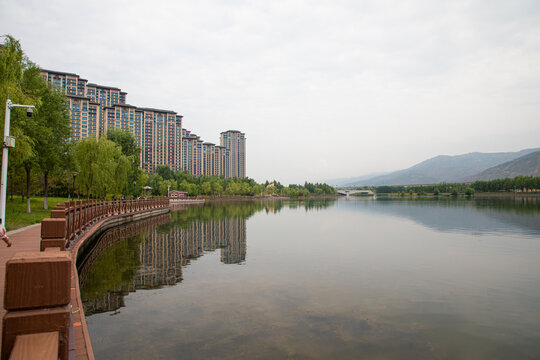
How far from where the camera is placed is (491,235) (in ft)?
75.7

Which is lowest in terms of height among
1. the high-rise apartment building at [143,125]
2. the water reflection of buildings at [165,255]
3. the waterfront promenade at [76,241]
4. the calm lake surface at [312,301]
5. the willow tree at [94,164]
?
the calm lake surface at [312,301]

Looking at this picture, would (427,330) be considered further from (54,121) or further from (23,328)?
(54,121)

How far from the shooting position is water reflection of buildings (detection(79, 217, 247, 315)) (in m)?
10.1

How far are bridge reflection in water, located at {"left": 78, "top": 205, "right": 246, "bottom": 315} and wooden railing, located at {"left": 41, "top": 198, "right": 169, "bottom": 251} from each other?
4.82 ft

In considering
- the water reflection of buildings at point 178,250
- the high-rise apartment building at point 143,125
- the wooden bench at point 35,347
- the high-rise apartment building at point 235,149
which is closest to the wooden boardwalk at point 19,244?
the water reflection of buildings at point 178,250

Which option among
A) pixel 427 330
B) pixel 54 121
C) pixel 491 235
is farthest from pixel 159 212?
pixel 427 330

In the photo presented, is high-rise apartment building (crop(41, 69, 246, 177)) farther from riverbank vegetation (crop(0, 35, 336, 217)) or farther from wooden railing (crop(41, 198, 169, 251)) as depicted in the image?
wooden railing (crop(41, 198, 169, 251))

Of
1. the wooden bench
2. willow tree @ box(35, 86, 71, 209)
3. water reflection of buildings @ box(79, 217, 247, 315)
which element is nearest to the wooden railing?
water reflection of buildings @ box(79, 217, 247, 315)

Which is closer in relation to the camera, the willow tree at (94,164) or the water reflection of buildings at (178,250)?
the water reflection of buildings at (178,250)

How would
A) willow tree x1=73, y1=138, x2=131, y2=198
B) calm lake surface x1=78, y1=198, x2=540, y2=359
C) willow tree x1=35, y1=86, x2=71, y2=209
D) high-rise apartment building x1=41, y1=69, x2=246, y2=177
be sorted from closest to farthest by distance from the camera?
calm lake surface x1=78, y1=198, x2=540, y2=359 → willow tree x1=35, y1=86, x2=71, y2=209 → willow tree x1=73, y1=138, x2=131, y2=198 → high-rise apartment building x1=41, y1=69, x2=246, y2=177

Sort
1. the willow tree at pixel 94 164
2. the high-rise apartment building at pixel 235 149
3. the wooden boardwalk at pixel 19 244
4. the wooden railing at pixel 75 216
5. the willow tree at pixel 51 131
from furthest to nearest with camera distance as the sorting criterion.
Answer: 1. the high-rise apartment building at pixel 235 149
2. the willow tree at pixel 94 164
3. the willow tree at pixel 51 131
4. the wooden boardwalk at pixel 19 244
5. the wooden railing at pixel 75 216

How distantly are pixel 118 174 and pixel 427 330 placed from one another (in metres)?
40.1

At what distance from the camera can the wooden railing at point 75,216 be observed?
8258 millimetres

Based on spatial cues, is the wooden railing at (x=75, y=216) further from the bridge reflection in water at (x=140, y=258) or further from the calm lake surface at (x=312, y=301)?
the calm lake surface at (x=312, y=301)
